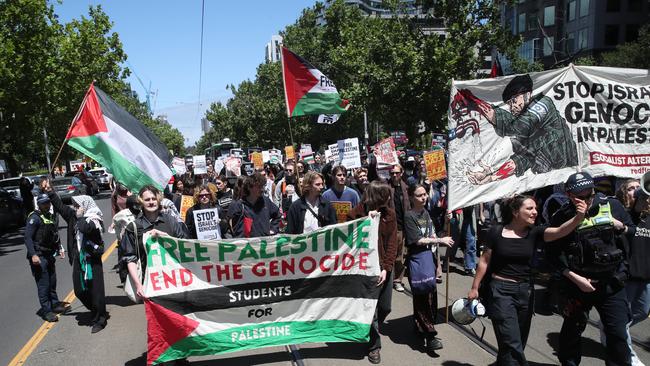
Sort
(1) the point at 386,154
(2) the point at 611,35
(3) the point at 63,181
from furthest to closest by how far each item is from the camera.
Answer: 1. (2) the point at 611,35
2. (3) the point at 63,181
3. (1) the point at 386,154

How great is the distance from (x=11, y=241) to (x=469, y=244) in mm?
13600

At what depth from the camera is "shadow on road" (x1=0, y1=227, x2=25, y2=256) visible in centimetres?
1301

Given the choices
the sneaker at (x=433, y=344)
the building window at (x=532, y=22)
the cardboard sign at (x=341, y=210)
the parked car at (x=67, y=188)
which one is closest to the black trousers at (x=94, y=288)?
the cardboard sign at (x=341, y=210)

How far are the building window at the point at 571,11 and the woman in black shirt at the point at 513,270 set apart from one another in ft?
183

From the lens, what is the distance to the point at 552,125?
543cm

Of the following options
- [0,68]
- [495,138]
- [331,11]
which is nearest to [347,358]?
[495,138]

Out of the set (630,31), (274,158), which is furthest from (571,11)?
(274,158)

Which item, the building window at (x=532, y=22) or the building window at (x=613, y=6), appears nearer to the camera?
the building window at (x=613, y=6)

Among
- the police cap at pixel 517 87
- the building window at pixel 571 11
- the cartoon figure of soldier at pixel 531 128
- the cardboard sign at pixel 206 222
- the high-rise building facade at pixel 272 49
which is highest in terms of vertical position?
the high-rise building facade at pixel 272 49

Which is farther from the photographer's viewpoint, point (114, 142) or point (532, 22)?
point (532, 22)

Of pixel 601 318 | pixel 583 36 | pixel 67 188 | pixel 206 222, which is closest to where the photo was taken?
pixel 601 318

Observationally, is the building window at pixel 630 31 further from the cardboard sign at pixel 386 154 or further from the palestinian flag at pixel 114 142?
the palestinian flag at pixel 114 142

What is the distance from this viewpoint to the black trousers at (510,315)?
12.5 ft

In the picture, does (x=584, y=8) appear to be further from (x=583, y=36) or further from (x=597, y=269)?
(x=597, y=269)
